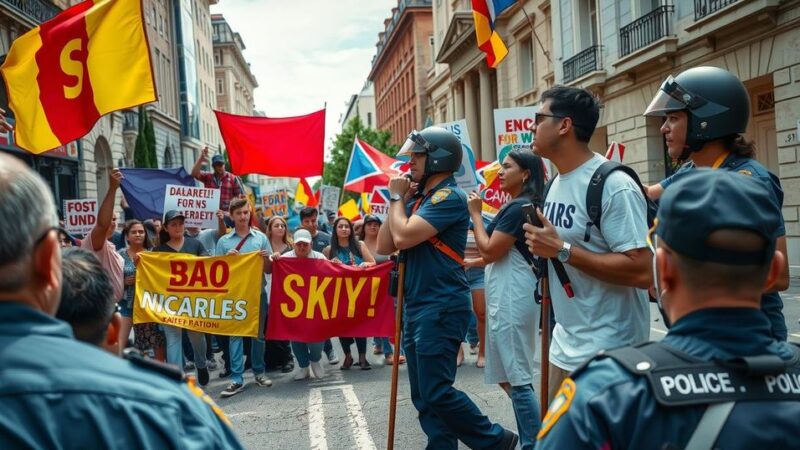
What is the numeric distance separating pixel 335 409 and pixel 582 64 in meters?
18.6

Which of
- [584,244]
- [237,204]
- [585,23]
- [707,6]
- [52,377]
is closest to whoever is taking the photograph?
[52,377]

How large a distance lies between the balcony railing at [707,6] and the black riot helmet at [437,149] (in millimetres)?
13324

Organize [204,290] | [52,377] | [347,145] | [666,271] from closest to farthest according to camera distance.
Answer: [52,377], [666,271], [204,290], [347,145]

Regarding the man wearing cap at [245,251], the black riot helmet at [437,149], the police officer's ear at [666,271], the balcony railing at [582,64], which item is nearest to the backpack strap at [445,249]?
the black riot helmet at [437,149]

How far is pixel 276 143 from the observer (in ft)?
34.6

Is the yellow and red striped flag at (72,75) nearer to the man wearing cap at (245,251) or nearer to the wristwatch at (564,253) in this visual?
the man wearing cap at (245,251)

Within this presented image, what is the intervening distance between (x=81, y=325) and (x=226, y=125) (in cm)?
879

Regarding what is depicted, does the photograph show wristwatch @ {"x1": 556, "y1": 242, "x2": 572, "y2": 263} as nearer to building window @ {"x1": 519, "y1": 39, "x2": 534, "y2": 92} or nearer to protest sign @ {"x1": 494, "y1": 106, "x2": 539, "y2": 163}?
protest sign @ {"x1": 494, "y1": 106, "x2": 539, "y2": 163}

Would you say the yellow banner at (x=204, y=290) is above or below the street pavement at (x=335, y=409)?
above

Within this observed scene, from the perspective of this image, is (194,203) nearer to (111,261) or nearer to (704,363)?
(111,261)

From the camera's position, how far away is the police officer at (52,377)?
1280mm

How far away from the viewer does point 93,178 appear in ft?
89.5

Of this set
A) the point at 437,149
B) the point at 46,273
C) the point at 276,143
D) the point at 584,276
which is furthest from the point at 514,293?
the point at 276,143

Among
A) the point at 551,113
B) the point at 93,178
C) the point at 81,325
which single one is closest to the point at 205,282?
the point at 551,113
